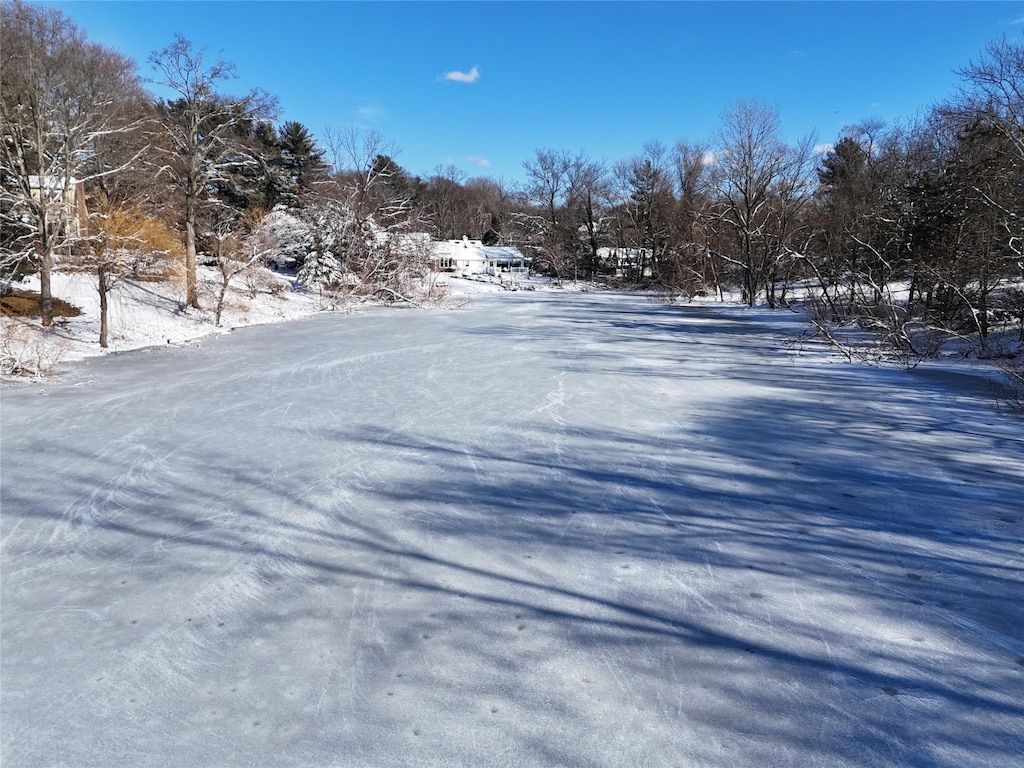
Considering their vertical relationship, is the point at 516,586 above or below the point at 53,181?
below

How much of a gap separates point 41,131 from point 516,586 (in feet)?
64.2

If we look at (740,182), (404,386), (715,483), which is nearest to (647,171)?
(740,182)

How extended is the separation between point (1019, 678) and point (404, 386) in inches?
358

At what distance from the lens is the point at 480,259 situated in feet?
197

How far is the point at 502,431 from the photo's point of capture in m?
7.89

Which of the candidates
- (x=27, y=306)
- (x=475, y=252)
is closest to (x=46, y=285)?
(x=27, y=306)

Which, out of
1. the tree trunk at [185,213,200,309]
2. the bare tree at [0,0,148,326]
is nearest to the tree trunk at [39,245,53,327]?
the bare tree at [0,0,148,326]

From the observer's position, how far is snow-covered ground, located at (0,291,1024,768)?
2789 millimetres

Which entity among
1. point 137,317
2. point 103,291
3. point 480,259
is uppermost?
point 480,259

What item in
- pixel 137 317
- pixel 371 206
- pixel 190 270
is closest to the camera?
pixel 137 317

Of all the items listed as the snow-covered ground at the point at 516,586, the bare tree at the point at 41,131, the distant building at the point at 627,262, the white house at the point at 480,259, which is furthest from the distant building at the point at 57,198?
the distant building at the point at 627,262

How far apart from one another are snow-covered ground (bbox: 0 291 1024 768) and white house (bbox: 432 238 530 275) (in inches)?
1912

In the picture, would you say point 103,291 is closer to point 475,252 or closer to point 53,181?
point 53,181

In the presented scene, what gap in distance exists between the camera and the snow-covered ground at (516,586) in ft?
9.15
